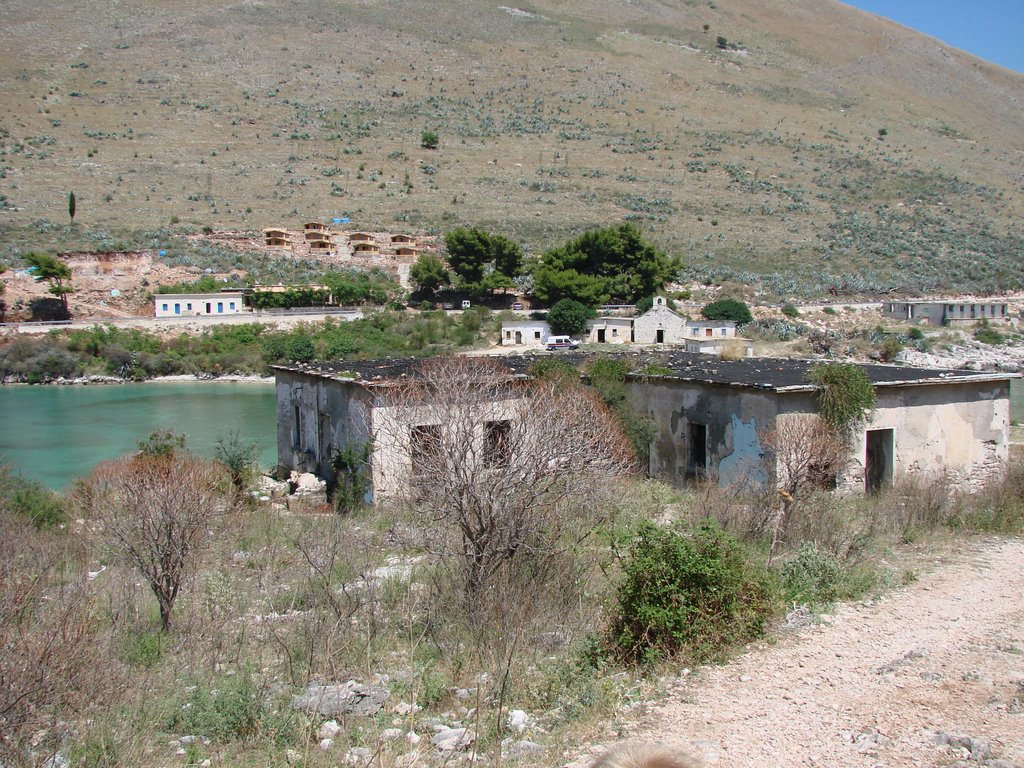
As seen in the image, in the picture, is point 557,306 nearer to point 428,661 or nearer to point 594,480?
point 594,480

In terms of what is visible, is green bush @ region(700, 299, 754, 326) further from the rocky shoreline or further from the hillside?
the rocky shoreline

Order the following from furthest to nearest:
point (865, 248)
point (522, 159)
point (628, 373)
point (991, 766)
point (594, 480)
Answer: point (522, 159) < point (865, 248) < point (628, 373) < point (594, 480) < point (991, 766)

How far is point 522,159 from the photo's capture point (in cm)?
8269

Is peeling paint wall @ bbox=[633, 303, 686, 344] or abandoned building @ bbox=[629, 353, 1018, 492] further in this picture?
peeling paint wall @ bbox=[633, 303, 686, 344]

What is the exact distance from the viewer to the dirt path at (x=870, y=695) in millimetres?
5297

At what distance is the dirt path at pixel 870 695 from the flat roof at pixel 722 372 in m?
→ 7.00

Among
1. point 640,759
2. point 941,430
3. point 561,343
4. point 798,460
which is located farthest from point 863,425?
point 561,343

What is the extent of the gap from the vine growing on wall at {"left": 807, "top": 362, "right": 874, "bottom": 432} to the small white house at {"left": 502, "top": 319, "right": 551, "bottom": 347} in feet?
114

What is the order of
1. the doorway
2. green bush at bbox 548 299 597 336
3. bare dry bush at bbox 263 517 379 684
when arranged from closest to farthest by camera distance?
bare dry bush at bbox 263 517 379 684 → the doorway → green bush at bbox 548 299 597 336

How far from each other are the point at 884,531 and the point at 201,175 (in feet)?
238

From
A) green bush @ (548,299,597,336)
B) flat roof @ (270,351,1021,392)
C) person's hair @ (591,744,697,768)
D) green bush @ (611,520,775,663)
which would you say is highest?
green bush @ (548,299,597,336)

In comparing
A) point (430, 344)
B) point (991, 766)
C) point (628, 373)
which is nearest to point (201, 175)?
point (430, 344)

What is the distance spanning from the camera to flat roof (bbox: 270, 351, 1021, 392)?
604 inches

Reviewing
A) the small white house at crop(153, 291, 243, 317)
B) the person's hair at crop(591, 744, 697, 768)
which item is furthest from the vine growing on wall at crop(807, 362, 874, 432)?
the small white house at crop(153, 291, 243, 317)
